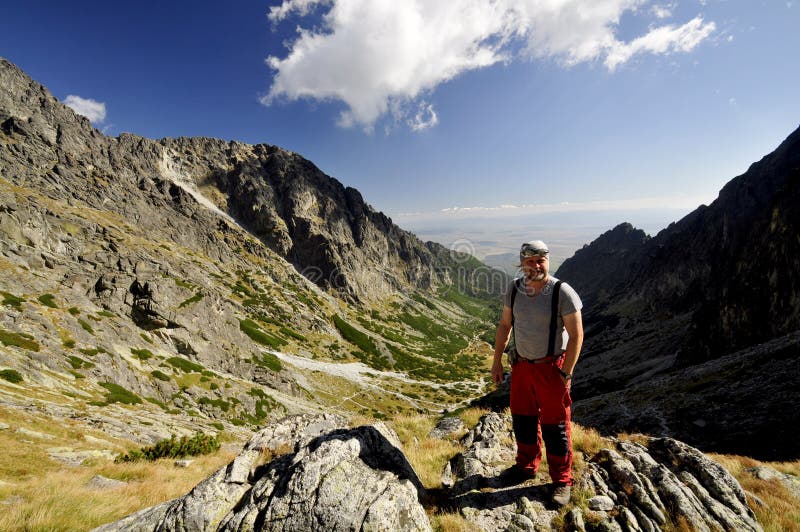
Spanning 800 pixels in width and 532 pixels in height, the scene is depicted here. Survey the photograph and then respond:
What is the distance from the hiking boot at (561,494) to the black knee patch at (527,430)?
3.15 ft

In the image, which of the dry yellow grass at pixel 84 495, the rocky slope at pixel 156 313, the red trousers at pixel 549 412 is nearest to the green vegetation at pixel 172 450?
the dry yellow grass at pixel 84 495

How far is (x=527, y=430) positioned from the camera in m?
7.41

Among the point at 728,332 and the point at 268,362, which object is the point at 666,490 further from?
the point at 268,362

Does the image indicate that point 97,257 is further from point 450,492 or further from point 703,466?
point 703,466

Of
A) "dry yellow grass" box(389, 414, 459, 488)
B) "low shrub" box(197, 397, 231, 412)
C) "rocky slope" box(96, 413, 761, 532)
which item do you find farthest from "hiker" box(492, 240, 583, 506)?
"low shrub" box(197, 397, 231, 412)

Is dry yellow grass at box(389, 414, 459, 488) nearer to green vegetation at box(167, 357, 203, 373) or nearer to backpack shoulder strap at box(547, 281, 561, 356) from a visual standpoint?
backpack shoulder strap at box(547, 281, 561, 356)

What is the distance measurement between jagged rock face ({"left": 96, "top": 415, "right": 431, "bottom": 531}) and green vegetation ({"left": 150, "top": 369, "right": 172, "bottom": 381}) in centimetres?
4331

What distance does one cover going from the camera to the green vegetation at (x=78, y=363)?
31.3m

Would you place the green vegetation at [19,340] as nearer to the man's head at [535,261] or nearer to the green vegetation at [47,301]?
the green vegetation at [47,301]

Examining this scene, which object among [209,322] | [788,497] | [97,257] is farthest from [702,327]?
[97,257]

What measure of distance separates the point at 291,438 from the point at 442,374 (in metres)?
131

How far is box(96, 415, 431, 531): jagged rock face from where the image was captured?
580 centimetres

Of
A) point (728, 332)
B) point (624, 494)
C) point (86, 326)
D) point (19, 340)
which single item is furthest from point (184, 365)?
point (728, 332)

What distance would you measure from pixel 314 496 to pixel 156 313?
215 feet
